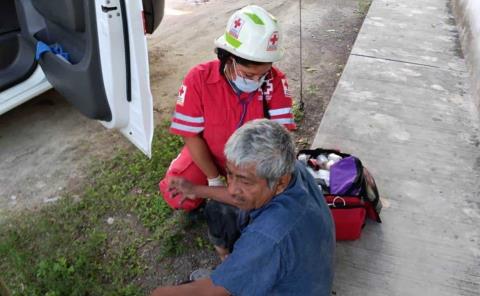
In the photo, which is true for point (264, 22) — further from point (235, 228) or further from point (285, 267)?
point (285, 267)

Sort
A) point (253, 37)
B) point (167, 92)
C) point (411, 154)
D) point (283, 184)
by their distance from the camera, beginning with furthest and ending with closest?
point (167, 92) < point (411, 154) < point (253, 37) < point (283, 184)

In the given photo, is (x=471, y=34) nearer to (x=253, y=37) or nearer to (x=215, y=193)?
(x=253, y=37)

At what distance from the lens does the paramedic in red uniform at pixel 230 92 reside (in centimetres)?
201

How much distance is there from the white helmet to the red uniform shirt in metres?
0.24

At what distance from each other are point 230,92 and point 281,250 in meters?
1.08

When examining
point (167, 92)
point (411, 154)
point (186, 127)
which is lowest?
point (167, 92)

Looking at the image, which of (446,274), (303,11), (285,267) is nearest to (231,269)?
(285,267)

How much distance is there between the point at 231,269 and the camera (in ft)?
4.61

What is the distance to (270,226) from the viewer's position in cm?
138

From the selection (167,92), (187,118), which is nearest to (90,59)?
(187,118)

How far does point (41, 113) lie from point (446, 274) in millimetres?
3322

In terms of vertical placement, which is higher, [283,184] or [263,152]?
[263,152]

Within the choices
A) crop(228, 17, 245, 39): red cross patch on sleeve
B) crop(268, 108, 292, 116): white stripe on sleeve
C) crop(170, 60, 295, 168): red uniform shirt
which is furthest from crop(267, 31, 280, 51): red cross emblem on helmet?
crop(268, 108, 292, 116): white stripe on sleeve

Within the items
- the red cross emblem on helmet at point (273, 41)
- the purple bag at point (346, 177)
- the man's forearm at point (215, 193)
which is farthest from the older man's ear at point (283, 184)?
the purple bag at point (346, 177)
